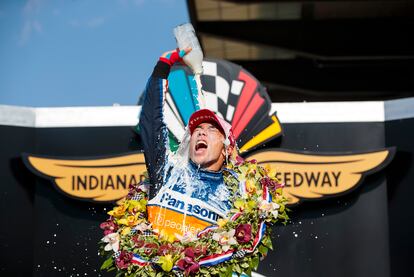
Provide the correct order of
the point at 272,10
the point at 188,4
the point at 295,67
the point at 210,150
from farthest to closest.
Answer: the point at 295,67 < the point at 272,10 < the point at 188,4 < the point at 210,150

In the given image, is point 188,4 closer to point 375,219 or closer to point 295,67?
point 295,67

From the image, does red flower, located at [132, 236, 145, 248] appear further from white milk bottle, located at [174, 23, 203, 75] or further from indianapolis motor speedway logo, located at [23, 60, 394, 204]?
indianapolis motor speedway logo, located at [23, 60, 394, 204]

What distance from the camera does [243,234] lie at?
11.1ft

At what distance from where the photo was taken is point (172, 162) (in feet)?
12.0

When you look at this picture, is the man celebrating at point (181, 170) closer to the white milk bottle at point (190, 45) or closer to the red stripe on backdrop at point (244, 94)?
the white milk bottle at point (190, 45)

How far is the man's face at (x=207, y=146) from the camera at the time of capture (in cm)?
359

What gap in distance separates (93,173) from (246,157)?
1.63 m

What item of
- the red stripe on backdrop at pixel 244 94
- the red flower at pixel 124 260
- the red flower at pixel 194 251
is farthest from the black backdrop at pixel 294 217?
the red flower at pixel 194 251

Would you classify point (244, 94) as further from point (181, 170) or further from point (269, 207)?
point (269, 207)

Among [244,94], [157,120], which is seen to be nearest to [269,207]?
[157,120]

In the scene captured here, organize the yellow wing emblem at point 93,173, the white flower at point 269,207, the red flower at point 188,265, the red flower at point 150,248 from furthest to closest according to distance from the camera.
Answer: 1. the yellow wing emblem at point 93,173
2. the white flower at point 269,207
3. the red flower at point 150,248
4. the red flower at point 188,265

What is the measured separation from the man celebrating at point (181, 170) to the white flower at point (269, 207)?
0.68 feet

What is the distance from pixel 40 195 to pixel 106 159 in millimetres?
804

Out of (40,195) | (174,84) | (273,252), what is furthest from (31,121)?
(273,252)
